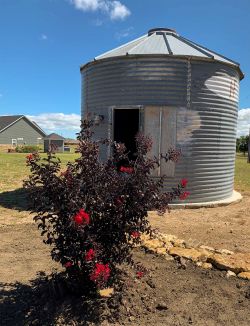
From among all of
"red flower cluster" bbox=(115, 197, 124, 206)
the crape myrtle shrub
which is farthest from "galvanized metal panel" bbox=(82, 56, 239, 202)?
"red flower cluster" bbox=(115, 197, 124, 206)

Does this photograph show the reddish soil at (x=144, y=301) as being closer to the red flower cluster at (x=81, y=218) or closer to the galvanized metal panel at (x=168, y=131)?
the red flower cluster at (x=81, y=218)

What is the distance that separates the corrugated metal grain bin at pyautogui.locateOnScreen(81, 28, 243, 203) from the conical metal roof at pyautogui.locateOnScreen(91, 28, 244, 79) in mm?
27

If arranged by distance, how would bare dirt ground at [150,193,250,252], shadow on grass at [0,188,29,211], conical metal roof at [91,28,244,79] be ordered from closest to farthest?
bare dirt ground at [150,193,250,252]
conical metal roof at [91,28,244,79]
shadow on grass at [0,188,29,211]

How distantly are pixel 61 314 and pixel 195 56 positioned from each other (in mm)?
8183

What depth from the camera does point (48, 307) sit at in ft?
14.1

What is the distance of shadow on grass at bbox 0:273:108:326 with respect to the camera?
4.10 metres

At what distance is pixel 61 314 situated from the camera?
13.6ft

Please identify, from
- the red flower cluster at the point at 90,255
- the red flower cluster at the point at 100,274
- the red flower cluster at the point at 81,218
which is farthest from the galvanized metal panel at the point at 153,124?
the red flower cluster at the point at 81,218

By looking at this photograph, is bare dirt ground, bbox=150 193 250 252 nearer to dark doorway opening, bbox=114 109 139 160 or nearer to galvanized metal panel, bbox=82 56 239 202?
galvanized metal panel, bbox=82 56 239 202

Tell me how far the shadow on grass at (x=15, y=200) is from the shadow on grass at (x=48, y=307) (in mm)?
5517

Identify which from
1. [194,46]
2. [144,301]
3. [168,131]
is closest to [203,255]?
[144,301]

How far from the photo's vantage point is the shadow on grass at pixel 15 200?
36.0 feet

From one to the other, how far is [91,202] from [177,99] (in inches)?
281

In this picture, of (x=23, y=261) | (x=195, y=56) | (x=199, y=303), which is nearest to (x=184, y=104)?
(x=195, y=56)
